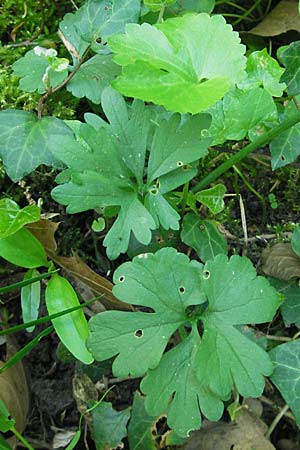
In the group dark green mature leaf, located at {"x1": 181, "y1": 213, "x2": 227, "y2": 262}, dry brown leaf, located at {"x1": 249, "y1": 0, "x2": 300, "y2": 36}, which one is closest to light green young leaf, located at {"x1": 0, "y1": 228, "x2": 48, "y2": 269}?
dark green mature leaf, located at {"x1": 181, "y1": 213, "x2": 227, "y2": 262}

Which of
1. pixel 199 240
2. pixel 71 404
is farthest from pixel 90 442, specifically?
pixel 199 240

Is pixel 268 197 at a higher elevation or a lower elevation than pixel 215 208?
lower

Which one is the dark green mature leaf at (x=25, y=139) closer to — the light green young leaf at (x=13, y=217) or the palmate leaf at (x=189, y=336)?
the light green young leaf at (x=13, y=217)

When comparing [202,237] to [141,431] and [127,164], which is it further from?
[141,431]

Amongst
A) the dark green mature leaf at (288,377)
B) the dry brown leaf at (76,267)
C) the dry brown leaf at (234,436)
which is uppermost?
the dry brown leaf at (76,267)

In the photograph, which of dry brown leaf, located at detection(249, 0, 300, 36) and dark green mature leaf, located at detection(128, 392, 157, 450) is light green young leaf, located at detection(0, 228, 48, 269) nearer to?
dark green mature leaf, located at detection(128, 392, 157, 450)

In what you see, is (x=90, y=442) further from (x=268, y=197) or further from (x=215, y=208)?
(x=268, y=197)

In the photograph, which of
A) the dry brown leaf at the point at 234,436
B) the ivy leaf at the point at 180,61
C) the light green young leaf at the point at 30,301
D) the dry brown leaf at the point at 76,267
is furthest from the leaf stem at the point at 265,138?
the dry brown leaf at the point at 234,436
